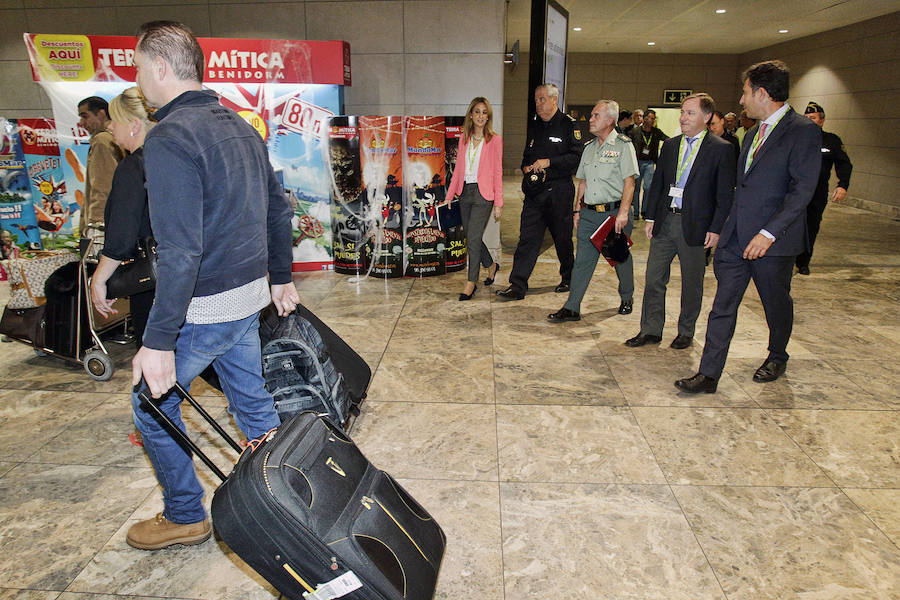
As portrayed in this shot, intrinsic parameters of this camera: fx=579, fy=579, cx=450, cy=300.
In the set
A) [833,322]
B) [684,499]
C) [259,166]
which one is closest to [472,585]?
[684,499]

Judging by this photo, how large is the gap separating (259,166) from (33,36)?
5104 millimetres

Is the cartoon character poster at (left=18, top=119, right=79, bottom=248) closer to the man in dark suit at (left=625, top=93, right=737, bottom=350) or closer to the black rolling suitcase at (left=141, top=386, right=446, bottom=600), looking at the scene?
the man in dark suit at (left=625, top=93, right=737, bottom=350)

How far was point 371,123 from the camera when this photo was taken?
17.6ft

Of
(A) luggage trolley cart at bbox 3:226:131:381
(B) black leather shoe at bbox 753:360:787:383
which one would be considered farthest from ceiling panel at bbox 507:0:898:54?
(A) luggage trolley cart at bbox 3:226:131:381

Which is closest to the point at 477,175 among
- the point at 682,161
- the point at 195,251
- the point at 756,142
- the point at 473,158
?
the point at 473,158

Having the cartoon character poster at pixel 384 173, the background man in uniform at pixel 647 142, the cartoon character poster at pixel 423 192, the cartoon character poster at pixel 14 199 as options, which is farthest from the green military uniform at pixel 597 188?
the cartoon character poster at pixel 14 199

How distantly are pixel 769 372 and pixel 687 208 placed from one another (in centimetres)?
110

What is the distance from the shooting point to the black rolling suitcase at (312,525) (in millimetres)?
1324

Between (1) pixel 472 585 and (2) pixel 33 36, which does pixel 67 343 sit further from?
(2) pixel 33 36

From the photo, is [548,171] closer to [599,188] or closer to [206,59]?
[599,188]

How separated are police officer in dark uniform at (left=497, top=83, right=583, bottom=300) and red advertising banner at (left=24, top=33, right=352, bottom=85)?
2255 millimetres

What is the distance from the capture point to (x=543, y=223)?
5027 mm

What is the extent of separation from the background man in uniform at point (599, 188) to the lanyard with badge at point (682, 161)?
47cm

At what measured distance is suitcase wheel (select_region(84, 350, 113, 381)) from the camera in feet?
11.3
